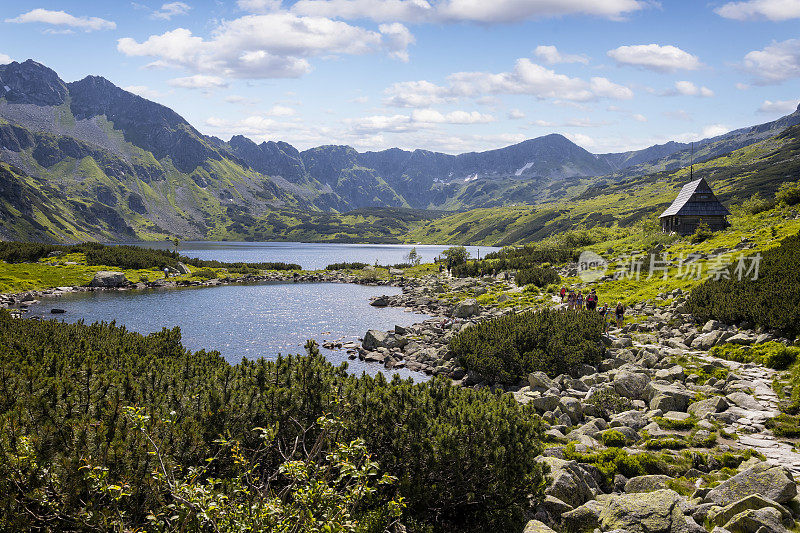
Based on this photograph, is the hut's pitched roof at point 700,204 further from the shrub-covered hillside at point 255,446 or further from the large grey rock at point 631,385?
the shrub-covered hillside at point 255,446

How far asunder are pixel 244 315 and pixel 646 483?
51.3 m

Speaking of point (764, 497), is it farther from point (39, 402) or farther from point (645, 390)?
point (39, 402)

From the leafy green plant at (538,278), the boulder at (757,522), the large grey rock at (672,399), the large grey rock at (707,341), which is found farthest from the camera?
the leafy green plant at (538,278)

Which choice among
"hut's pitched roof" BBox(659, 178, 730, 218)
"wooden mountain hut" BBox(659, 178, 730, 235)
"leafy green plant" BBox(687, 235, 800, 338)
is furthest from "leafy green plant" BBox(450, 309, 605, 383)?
"hut's pitched roof" BBox(659, 178, 730, 218)

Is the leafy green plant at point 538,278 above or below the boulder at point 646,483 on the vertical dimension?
above

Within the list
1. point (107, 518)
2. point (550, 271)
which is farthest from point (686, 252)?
point (107, 518)

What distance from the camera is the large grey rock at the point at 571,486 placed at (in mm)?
11961

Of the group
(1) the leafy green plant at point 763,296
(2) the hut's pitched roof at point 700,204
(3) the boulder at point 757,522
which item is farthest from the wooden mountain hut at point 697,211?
(3) the boulder at point 757,522

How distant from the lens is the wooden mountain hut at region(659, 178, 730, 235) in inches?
2478

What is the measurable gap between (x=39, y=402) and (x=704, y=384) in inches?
959

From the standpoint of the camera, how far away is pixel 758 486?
34.5ft

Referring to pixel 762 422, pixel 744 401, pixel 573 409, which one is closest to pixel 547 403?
pixel 573 409

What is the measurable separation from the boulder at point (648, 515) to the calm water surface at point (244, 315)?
21.6 meters

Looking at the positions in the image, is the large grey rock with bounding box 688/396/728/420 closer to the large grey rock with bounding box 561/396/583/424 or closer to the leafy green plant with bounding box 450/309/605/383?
the large grey rock with bounding box 561/396/583/424
